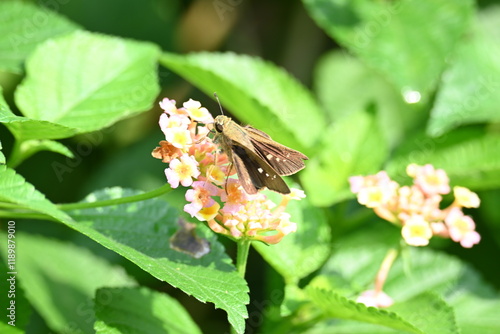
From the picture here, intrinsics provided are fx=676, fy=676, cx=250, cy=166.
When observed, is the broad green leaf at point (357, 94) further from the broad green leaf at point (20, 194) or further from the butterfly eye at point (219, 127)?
the broad green leaf at point (20, 194)

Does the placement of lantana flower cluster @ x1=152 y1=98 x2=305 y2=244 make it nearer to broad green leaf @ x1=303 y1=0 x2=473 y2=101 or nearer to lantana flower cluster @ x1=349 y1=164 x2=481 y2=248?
lantana flower cluster @ x1=349 y1=164 x2=481 y2=248

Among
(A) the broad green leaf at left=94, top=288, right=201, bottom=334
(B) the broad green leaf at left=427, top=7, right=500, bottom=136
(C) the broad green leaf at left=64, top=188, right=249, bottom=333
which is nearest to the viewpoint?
(C) the broad green leaf at left=64, top=188, right=249, bottom=333

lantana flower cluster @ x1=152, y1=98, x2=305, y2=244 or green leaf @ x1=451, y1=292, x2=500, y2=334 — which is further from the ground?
lantana flower cluster @ x1=152, y1=98, x2=305, y2=244

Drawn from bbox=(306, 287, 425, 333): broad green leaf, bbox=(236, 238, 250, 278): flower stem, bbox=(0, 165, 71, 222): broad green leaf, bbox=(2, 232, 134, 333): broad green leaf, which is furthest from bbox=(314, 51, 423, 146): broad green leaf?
bbox=(0, 165, 71, 222): broad green leaf

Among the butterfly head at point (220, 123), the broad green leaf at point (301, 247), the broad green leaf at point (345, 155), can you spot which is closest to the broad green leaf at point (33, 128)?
the butterfly head at point (220, 123)

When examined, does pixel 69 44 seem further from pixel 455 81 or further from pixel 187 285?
pixel 455 81

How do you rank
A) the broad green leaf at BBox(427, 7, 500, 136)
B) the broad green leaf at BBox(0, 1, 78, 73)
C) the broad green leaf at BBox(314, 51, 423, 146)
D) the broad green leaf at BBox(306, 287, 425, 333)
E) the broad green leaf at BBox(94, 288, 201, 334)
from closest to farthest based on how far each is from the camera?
the broad green leaf at BBox(306, 287, 425, 333), the broad green leaf at BBox(94, 288, 201, 334), the broad green leaf at BBox(0, 1, 78, 73), the broad green leaf at BBox(427, 7, 500, 136), the broad green leaf at BBox(314, 51, 423, 146)
